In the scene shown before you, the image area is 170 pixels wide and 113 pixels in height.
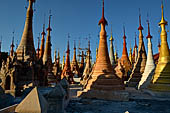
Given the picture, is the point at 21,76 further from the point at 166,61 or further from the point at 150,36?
the point at 150,36

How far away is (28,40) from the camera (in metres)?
16.0

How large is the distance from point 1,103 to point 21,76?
19.6 feet

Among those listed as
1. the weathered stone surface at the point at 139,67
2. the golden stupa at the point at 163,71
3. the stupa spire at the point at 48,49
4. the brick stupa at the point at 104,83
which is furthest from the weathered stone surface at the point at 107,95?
the stupa spire at the point at 48,49

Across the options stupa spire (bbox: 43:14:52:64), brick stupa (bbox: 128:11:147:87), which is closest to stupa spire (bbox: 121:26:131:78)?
brick stupa (bbox: 128:11:147:87)

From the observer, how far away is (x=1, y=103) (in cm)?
723

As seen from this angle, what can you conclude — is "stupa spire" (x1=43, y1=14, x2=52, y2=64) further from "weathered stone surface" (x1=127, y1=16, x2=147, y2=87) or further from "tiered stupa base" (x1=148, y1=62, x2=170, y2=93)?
"tiered stupa base" (x1=148, y1=62, x2=170, y2=93)

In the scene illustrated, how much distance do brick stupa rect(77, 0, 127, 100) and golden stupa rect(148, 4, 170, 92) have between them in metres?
3.72

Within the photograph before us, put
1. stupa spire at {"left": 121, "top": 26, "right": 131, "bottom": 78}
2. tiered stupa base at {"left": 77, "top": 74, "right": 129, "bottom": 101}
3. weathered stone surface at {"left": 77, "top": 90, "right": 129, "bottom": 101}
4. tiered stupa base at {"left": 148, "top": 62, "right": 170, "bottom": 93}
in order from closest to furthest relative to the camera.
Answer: weathered stone surface at {"left": 77, "top": 90, "right": 129, "bottom": 101}, tiered stupa base at {"left": 77, "top": 74, "right": 129, "bottom": 101}, tiered stupa base at {"left": 148, "top": 62, "right": 170, "bottom": 93}, stupa spire at {"left": 121, "top": 26, "right": 131, "bottom": 78}

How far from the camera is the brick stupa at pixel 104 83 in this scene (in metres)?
10.7

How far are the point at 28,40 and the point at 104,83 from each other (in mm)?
10353

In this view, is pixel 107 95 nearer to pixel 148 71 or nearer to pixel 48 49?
pixel 148 71

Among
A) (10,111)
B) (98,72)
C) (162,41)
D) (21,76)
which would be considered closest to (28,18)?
(21,76)

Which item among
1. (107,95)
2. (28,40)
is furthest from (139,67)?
(28,40)

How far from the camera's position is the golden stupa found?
41.3ft
